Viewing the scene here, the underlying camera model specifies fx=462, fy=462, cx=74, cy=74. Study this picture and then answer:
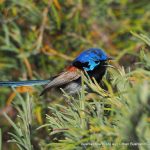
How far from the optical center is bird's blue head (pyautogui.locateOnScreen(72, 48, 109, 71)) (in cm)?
323

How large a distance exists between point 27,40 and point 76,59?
0.49 meters

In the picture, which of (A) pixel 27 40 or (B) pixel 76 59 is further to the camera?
(A) pixel 27 40

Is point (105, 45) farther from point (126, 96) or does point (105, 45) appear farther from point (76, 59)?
point (126, 96)

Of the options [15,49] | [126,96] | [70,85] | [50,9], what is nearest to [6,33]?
[15,49]

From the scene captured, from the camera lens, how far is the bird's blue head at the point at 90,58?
10.6 ft

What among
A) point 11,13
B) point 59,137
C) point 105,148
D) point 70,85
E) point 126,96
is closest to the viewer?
point 105,148

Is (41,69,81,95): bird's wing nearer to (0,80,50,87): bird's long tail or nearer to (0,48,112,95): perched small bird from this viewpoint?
(0,48,112,95): perched small bird

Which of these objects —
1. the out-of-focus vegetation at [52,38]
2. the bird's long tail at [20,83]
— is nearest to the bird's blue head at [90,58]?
the out-of-focus vegetation at [52,38]

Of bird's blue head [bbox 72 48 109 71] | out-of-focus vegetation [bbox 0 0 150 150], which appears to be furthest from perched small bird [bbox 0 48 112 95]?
out-of-focus vegetation [bbox 0 0 150 150]

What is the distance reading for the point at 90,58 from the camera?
10.9 ft

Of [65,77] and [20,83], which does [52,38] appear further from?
[20,83]

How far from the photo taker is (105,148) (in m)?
1.38

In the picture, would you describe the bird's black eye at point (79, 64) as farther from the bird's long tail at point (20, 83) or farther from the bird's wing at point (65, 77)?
the bird's long tail at point (20, 83)

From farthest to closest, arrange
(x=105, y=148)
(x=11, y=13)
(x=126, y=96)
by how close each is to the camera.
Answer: (x=11, y=13)
(x=126, y=96)
(x=105, y=148)
